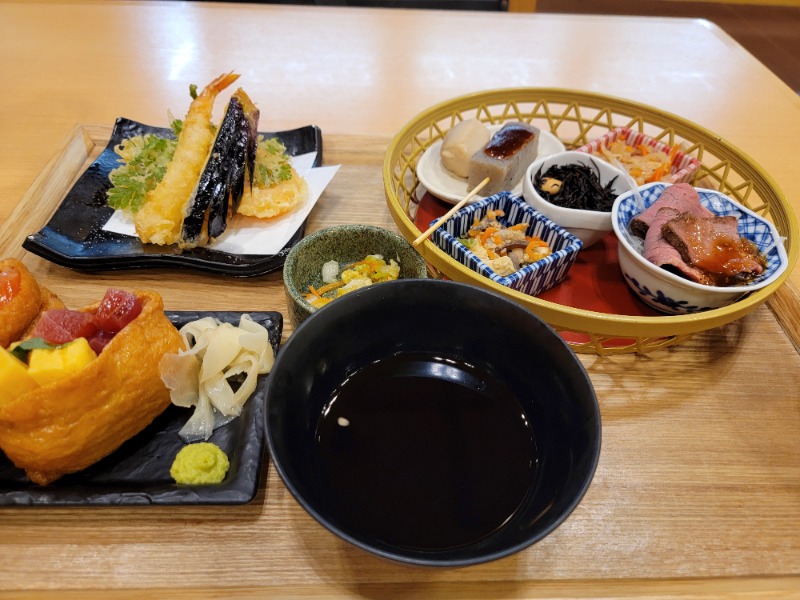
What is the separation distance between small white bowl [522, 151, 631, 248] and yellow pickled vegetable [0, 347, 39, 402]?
1.41 meters

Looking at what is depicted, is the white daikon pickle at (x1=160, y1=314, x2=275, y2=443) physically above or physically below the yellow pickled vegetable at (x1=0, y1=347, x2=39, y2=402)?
below

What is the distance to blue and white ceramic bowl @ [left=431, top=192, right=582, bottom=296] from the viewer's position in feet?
4.54

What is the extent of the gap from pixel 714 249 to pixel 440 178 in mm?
910

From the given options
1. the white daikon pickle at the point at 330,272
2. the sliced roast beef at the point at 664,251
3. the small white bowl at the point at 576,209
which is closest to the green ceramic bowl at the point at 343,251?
the white daikon pickle at the point at 330,272

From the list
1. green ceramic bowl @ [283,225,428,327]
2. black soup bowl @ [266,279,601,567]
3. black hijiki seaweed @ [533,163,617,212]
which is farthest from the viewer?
black hijiki seaweed @ [533,163,617,212]

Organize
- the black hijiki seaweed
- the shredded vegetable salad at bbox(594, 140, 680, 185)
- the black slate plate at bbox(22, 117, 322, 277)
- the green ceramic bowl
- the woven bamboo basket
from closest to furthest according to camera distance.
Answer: the woven bamboo basket
the green ceramic bowl
the black slate plate at bbox(22, 117, 322, 277)
the black hijiki seaweed
the shredded vegetable salad at bbox(594, 140, 680, 185)

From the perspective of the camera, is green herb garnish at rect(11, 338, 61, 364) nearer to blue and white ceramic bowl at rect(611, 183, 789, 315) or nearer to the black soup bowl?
the black soup bowl

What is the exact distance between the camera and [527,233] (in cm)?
163

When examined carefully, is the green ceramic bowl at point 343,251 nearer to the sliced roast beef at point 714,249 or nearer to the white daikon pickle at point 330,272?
the white daikon pickle at point 330,272

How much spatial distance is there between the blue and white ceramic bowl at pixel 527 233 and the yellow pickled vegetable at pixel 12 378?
3.38ft

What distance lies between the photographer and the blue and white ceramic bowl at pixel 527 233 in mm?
1383

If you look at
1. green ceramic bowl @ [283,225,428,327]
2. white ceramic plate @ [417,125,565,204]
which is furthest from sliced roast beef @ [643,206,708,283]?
green ceramic bowl @ [283,225,428,327]

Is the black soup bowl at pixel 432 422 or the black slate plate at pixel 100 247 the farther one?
the black slate plate at pixel 100 247

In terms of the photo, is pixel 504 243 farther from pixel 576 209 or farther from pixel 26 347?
pixel 26 347
